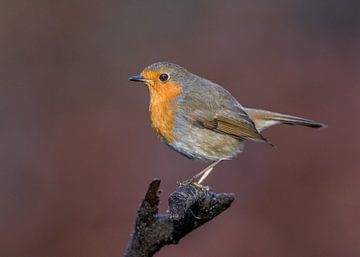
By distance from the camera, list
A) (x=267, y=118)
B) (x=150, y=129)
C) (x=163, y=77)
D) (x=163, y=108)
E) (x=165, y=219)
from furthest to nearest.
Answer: (x=150, y=129) → (x=267, y=118) → (x=163, y=77) → (x=163, y=108) → (x=165, y=219)

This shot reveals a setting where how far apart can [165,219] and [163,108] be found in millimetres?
1746

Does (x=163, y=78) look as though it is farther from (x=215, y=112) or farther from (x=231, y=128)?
(x=231, y=128)

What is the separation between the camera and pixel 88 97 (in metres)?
9.16

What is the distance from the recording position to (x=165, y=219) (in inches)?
127

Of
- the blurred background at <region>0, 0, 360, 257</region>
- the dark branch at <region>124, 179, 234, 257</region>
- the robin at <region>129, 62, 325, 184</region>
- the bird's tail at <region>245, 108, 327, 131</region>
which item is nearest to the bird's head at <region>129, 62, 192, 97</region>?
the robin at <region>129, 62, 325, 184</region>

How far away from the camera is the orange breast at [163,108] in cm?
480

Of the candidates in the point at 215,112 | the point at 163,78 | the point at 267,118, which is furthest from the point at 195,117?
the point at 267,118

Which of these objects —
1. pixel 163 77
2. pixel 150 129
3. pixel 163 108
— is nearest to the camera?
pixel 163 108

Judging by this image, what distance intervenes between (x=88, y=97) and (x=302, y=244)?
328 centimetres

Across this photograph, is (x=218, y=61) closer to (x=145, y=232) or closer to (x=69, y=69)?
(x=69, y=69)

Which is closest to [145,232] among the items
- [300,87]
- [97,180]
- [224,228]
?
[224,228]

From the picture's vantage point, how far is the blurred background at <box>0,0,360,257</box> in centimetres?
716

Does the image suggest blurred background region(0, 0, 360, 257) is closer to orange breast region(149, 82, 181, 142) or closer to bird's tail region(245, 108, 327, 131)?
bird's tail region(245, 108, 327, 131)

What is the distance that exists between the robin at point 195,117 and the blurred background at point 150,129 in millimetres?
1625
